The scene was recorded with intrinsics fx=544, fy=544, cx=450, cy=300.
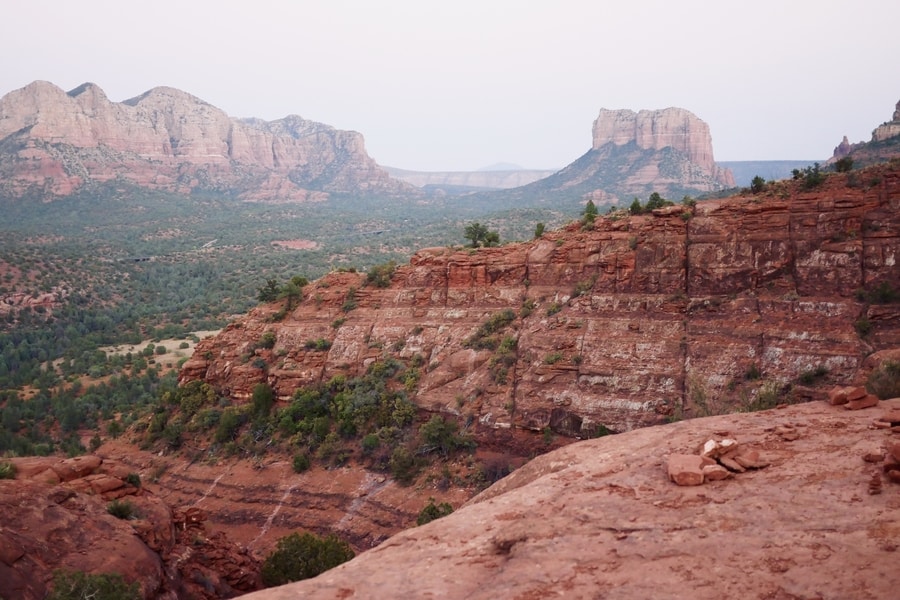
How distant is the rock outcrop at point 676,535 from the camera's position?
7316 millimetres

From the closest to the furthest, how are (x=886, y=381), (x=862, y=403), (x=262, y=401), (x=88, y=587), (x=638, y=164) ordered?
(x=88, y=587)
(x=862, y=403)
(x=886, y=381)
(x=262, y=401)
(x=638, y=164)

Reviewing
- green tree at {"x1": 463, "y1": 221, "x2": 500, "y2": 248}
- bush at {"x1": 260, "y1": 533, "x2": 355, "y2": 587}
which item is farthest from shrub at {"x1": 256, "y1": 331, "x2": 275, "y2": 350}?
bush at {"x1": 260, "y1": 533, "x2": 355, "y2": 587}

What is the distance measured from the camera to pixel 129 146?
15975cm

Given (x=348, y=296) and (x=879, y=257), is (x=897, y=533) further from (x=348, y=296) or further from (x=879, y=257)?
(x=348, y=296)

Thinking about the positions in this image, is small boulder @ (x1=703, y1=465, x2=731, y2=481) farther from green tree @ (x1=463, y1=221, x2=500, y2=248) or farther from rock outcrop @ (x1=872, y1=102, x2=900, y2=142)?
rock outcrop @ (x1=872, y1=102, x2=900, y2=142)

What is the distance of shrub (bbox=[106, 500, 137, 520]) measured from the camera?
1488 cm

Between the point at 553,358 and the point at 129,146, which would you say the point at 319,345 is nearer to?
the point at 553,358

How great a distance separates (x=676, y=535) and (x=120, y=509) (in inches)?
560

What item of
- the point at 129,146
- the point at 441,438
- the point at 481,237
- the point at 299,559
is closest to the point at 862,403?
the point at 299,559

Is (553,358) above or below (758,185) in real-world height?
below

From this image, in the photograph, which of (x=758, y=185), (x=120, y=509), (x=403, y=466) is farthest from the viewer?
(x=758, y=185)

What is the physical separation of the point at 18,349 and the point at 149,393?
1950 cm

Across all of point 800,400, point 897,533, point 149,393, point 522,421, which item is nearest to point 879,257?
point 800,400

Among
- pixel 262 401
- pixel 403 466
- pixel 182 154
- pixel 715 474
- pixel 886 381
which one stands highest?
pixel 182 154
